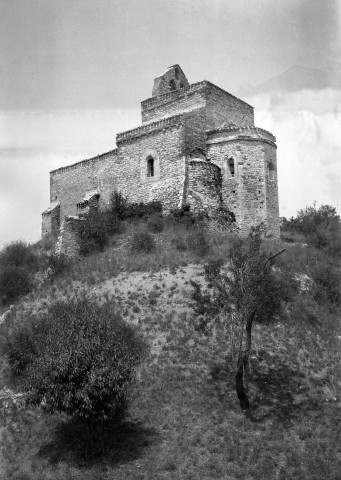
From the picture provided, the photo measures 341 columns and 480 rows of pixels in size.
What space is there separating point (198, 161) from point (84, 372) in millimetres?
17019

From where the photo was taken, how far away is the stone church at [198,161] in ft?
96.5

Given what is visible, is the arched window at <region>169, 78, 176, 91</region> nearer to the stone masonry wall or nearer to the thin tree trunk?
the stone masonry wall

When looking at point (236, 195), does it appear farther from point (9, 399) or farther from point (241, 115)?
point (9, 399)

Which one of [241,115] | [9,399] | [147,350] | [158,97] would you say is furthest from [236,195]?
[9,399]

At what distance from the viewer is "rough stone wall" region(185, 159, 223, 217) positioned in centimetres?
2906

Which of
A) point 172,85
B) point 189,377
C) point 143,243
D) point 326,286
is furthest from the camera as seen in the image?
point 172,85

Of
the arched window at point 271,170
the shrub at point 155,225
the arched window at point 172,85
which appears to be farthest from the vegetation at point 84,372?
the arched window at point 172,85

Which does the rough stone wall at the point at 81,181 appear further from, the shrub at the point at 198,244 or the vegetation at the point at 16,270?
the shrub at the point at 198,244

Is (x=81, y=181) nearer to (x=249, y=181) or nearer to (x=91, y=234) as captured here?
(x=91, y=234)

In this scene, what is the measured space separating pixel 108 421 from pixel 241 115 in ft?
76.2

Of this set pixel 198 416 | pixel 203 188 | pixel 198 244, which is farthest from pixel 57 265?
pixel 198 416

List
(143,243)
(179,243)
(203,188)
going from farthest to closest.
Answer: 1. (203,188)
2. (143,243)
3. (179,243)

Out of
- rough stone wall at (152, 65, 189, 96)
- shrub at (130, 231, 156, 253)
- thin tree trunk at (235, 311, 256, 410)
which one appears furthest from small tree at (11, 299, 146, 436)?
rough stone wall at (152, 65, 189, 96)

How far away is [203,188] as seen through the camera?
2947 cm
